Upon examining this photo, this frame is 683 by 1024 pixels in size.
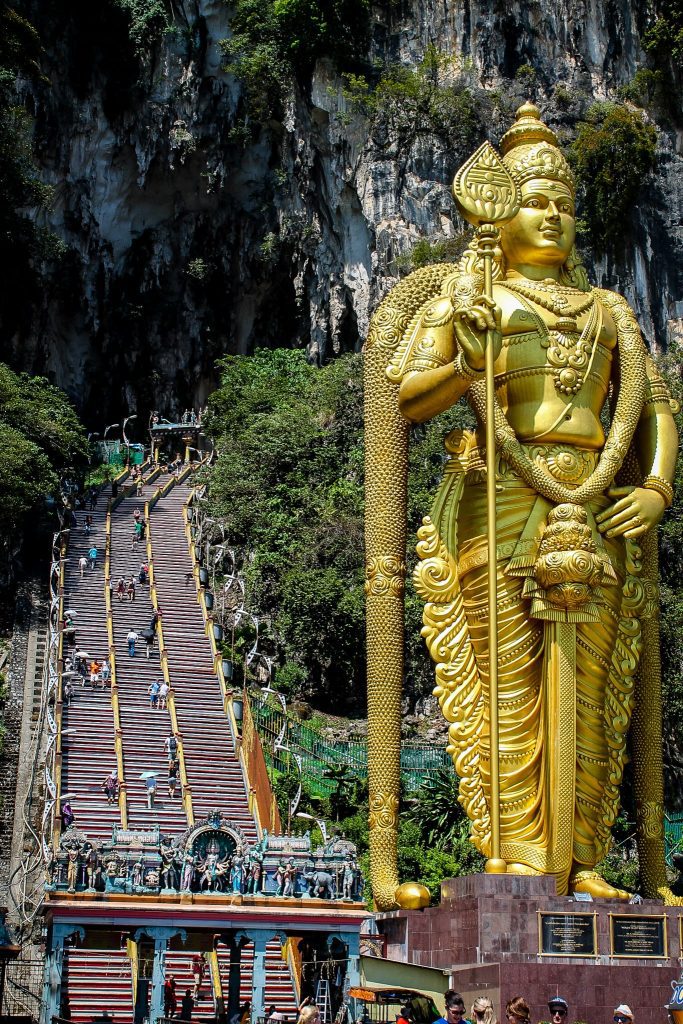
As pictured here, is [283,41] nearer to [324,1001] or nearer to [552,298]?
[552,298]

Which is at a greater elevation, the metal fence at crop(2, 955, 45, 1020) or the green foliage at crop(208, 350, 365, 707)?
the green foliage at crop(208, 350, 365, 707)

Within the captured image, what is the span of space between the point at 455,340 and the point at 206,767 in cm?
688

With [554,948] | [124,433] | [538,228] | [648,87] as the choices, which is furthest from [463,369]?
[124,433]

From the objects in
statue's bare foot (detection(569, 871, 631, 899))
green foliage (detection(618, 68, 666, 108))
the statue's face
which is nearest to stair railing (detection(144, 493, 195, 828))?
statue's bare foot (detection(569, 871, 631, 899))

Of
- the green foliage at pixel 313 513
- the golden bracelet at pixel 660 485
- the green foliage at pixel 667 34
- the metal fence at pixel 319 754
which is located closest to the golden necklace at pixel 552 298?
the golden bracelet at pixel 660 485

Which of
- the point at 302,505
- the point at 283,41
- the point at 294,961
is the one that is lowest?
the point at 294,961

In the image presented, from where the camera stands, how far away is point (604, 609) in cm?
1033

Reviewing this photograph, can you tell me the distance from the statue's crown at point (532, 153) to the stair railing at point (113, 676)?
7.15 meters

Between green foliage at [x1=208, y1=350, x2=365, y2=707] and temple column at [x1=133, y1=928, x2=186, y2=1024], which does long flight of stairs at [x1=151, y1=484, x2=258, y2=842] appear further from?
temple column at [x1=133, y1=928, x2=186, y2=1024]

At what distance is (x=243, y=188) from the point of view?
3222cm

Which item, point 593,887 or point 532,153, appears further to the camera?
point 532,153

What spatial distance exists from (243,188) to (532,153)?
71.9 feet

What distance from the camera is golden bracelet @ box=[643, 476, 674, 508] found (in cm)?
1059

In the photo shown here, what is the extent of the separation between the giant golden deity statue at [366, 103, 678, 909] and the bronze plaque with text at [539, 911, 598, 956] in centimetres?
64
